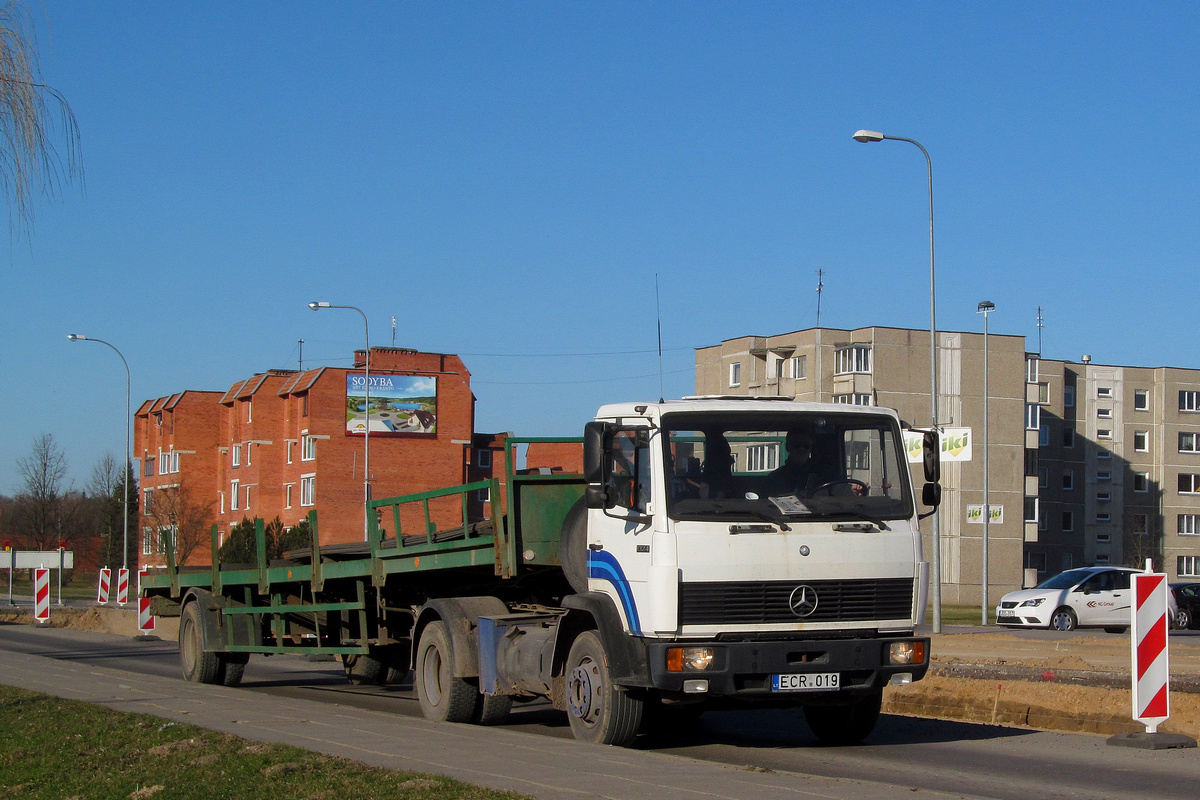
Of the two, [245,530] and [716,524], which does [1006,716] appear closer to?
[716,524]

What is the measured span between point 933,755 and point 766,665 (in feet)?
5.65

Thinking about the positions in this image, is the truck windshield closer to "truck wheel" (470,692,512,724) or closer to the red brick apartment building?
"truck wheel" (470,692,512,724)

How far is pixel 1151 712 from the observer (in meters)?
10.1

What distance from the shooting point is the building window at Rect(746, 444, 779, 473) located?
9.62 metres

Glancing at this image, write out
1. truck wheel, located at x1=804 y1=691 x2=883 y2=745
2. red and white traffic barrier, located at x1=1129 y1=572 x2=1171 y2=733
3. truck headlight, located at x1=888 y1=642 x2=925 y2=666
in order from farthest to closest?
truck wheel, located at x1=804 y1=691 x2=883 y2=745 → red and white traffic barrier, located at x1=1129 y1=572 x2=1171 y2=733 → truck headlight, located at x1=888 y1=642 x2=925 y2=666

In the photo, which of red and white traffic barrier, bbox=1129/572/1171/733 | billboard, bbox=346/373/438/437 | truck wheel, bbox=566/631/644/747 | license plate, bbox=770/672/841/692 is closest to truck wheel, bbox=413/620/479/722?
truck wheel, bbox=566/631/644/747

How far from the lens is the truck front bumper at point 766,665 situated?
9.12m

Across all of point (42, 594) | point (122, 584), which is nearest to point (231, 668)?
point (122, 584)

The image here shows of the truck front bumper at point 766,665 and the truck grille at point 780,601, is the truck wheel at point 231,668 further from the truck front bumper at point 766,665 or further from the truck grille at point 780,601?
the truck grille at point 780,601

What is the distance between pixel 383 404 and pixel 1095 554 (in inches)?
1931

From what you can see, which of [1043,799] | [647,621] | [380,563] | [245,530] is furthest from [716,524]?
[245,530]

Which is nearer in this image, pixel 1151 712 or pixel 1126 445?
pixel 1151 712

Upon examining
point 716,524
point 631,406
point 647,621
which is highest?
point 631,406

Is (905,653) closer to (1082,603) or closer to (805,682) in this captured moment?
(805,682)
